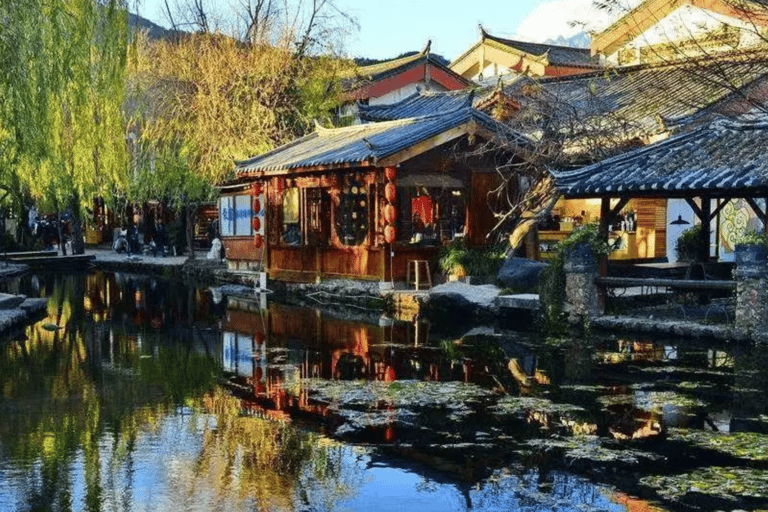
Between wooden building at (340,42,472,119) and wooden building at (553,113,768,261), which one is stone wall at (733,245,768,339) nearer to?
wooden building at (553,113,768,261)

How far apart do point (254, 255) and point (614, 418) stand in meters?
19.9

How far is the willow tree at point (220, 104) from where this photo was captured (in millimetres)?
29000

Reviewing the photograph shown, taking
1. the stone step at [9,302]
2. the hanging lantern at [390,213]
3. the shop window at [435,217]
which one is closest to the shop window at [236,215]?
the shop window at [435,217]

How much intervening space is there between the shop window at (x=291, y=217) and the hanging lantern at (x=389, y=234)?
4.57m

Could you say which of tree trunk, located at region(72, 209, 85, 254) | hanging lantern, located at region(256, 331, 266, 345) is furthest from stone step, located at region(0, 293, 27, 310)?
tree trunk, located at region(72, 209, 85, 254)

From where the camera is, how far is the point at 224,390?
11062 millimetres

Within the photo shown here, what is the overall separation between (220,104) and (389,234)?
34.2 feet

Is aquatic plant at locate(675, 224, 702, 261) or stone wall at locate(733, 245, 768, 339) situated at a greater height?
aquatic plant at locate(675, 224, 702, 261)

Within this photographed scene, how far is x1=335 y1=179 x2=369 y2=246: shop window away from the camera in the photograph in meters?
22.8

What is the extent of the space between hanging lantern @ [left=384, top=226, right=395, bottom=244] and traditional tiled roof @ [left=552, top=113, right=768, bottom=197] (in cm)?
458

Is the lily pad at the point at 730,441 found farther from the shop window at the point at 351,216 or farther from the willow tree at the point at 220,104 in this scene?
the willow tree at the point at 220,104

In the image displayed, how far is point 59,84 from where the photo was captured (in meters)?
13.6

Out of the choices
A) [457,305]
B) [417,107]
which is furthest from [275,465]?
[417,107]

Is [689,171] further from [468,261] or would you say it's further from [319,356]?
[319,356]
